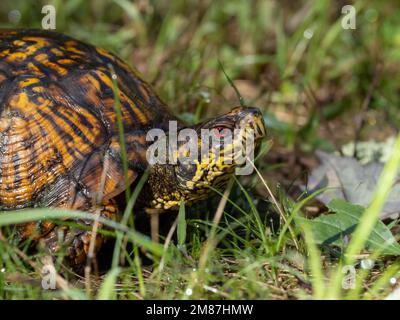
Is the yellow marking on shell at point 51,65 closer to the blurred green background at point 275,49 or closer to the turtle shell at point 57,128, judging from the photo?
the turtle shell at point 57,128

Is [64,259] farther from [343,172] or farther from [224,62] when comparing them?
[224,62]

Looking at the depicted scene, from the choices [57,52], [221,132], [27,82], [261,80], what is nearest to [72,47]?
[57,52]

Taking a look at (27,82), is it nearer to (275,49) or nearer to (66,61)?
(66,61)

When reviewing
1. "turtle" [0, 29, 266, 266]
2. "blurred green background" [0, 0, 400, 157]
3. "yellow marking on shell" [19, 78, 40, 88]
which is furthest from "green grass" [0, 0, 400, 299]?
"yellow marking on shell" [19, 78, 40, 88]

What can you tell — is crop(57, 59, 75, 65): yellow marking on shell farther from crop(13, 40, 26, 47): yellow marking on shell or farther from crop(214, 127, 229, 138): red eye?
crop(214, 127, 229, 138): red eye

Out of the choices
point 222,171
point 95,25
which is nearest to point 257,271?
point 222,171
